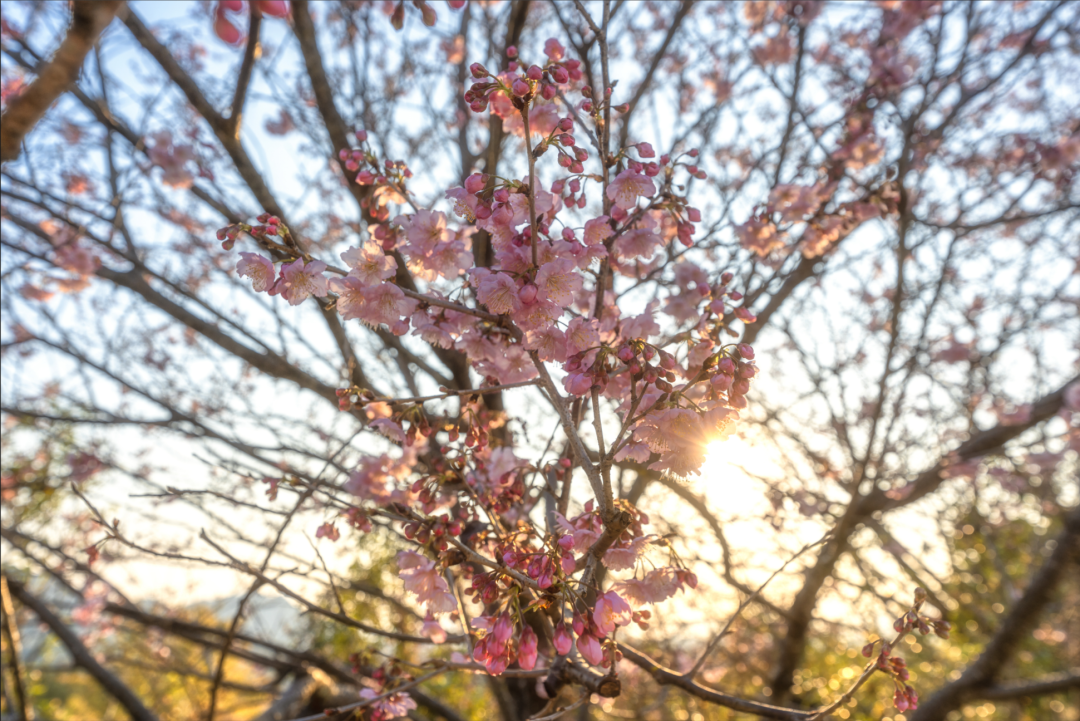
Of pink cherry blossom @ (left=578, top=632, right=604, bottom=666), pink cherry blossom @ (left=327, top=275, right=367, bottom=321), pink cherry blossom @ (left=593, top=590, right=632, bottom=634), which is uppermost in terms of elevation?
pink cherry blossom @ (left=327, top=275, right=367, bottom=321)

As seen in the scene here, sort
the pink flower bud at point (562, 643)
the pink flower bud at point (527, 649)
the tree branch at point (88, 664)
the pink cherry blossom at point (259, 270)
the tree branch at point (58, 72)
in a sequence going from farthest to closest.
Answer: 1. the tree branch at point (88, 664)
2. the pink cherry blossom at point (259, 270)
3. the pink flower bud at point (527, 649)
4. the pink flower bud at point (562, 643)
5. the tree branch at point (58, 72)

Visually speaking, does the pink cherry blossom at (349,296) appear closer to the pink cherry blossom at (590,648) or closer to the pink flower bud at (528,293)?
the pink flower bud at (528,293)

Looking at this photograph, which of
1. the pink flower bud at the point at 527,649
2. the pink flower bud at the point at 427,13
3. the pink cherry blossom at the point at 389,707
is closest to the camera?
the pink flower bud at the point at 527,649

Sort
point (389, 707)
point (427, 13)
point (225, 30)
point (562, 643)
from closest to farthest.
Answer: point (225, 30) < point (562, 643) < point (389, 707) < point (427, 13)

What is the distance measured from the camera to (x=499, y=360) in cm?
154

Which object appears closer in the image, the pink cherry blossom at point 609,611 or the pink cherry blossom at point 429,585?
the pink cherry blossom at point 609,611

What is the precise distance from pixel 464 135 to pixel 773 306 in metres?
2.30

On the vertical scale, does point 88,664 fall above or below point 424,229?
below

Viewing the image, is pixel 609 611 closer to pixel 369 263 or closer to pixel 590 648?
pixel 590 648

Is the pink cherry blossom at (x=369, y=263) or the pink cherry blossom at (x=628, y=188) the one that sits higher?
the pink cherry blossom at (x=628, y=188)

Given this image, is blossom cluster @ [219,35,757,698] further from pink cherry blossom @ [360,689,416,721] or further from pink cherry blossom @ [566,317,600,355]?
Answer: pink cherry blossom @ [360,689,416,721]

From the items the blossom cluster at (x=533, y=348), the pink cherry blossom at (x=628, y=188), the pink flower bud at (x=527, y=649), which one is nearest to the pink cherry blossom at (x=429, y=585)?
the blossom cluster at (x=533, y=348)

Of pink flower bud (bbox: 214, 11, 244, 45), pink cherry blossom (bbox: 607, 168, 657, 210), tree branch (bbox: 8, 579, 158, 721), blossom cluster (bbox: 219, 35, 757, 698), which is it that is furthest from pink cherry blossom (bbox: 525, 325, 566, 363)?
tree branch (bbox: 8, 579, 158, 721)

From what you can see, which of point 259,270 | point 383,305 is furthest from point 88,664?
point 383,305
